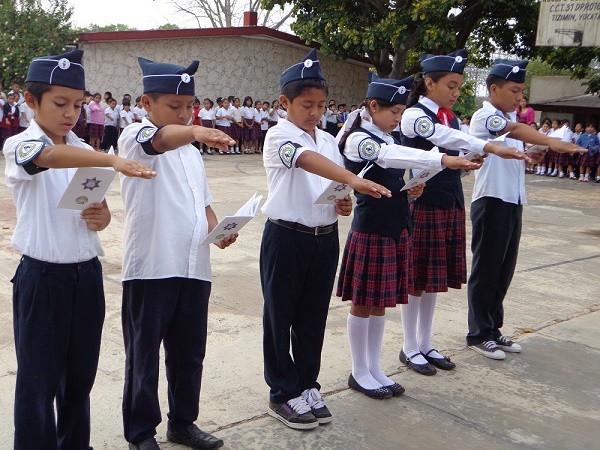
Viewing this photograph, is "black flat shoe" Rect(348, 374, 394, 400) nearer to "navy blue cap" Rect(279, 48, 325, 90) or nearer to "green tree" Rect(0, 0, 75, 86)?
"navy blue cap" Rect(279, 48, 325, 90)

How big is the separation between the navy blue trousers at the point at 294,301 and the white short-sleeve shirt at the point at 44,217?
3.30 ft

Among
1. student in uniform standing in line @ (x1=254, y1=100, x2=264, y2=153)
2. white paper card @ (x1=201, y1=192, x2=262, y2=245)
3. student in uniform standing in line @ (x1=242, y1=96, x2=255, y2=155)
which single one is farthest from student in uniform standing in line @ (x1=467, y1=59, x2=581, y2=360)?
student in uniform standing in line @ (x1=254, y1=100, x2=264, y2=153)

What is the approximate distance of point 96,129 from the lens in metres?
17.2

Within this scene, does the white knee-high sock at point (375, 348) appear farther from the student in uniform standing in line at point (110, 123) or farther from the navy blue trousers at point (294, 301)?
the student in uniform standing in line at point (110, 123)

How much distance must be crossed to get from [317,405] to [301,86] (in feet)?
5.00

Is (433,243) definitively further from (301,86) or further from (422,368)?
(301,86)

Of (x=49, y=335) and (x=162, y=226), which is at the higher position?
(x=162, y=226)

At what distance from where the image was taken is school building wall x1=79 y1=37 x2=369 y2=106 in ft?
63.8

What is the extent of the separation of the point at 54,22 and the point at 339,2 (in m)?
8.07

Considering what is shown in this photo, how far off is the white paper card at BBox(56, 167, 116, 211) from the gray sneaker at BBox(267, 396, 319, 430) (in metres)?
1.48

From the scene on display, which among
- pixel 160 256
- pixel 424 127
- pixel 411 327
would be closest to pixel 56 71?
pixel 160 256

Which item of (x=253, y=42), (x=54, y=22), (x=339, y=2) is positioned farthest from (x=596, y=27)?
(x=54, y=22)

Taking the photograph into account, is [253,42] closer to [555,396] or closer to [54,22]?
[54,22]

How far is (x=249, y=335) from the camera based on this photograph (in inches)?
182
